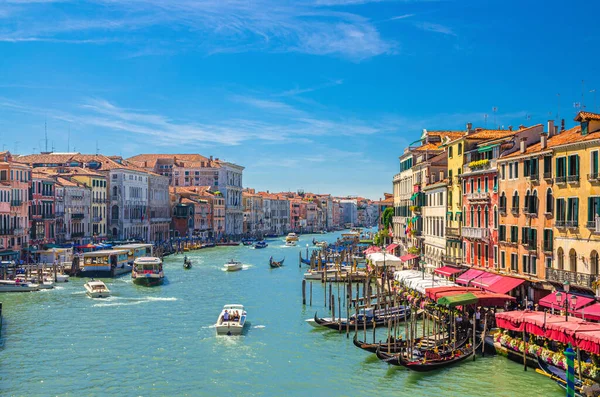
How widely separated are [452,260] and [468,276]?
3312 millimetres

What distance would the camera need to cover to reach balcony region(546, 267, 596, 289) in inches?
741

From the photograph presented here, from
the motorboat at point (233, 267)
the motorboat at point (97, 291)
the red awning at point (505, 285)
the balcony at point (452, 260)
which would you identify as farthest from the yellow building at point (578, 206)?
the motorboat at point (233, 267)

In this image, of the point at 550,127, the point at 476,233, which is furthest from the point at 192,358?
the point at 550,127

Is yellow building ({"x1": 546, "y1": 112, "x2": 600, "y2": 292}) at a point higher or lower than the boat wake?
higher

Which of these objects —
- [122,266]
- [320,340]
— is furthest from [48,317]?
[122,266]

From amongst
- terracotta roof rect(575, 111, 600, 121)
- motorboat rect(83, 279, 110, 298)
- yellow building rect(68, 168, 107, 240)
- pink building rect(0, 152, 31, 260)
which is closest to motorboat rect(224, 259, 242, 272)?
pink building rect(0, 152, 31, 260)

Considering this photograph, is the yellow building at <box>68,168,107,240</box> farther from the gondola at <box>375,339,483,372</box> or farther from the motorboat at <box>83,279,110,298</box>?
the gondola at <box>375,339,483,372</box>

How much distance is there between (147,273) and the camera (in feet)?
121

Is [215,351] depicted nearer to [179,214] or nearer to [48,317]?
[48,317]

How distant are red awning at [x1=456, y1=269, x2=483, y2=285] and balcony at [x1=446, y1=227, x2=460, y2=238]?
Result: 2585 millimetres

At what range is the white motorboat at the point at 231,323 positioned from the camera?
22953mm

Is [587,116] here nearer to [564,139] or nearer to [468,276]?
[564,139]

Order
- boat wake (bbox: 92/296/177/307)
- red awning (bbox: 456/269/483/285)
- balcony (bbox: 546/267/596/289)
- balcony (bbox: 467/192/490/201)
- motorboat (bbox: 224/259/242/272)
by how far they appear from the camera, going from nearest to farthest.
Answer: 1. balcony (bbox: 546/267/596/289)
2. red awning (bbox: 456/269/483/285)
3. balcony (bbox: 467/192/490/201)
4. boat wake (bbox: 92/296/177/307)
5. motorboat (bbox: 224/259/242/272)

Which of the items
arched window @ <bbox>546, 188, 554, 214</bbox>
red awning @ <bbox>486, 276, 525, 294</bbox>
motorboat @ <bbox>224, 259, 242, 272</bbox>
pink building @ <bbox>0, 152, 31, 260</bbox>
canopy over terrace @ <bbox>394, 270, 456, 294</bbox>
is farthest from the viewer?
motorboat @ <bbox>224, 259, 242, 272</bbox>
